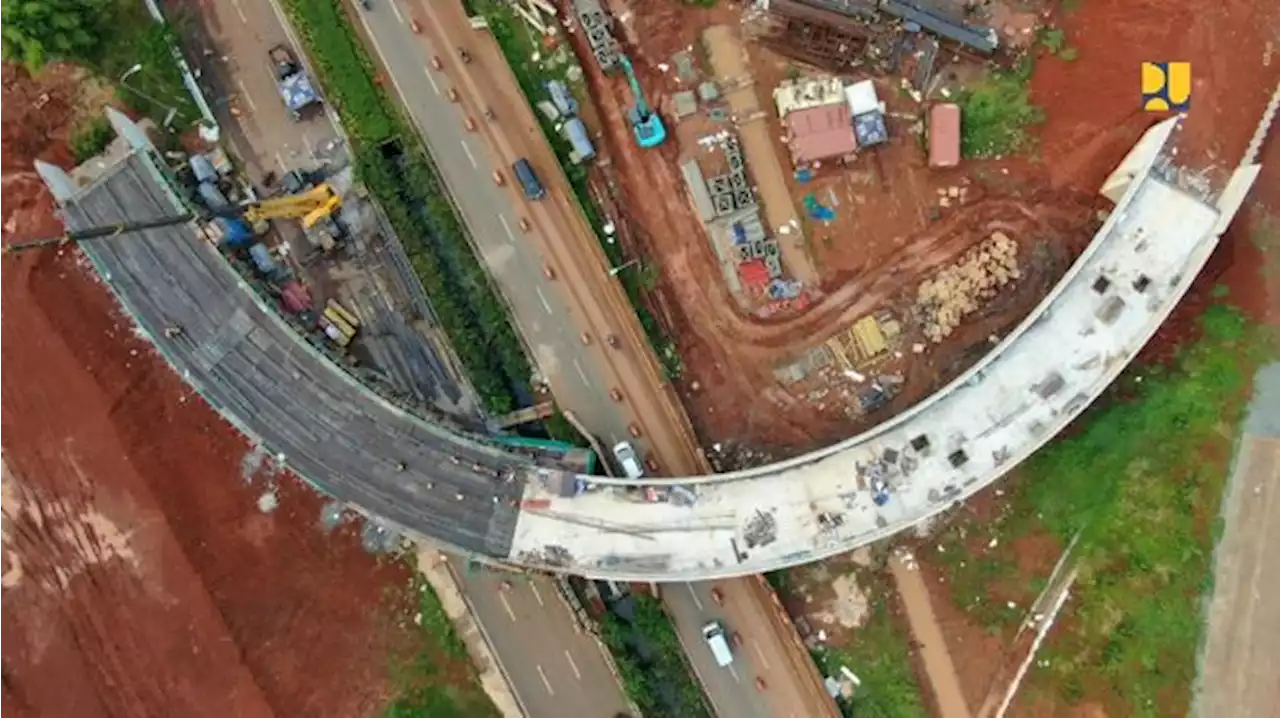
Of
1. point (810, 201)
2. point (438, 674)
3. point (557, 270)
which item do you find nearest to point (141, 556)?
point (438, 674)

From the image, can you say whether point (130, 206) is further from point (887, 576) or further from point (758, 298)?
point (887, 576)

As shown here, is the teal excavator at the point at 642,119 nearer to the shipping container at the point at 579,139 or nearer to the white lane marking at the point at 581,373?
the shipping container at the point at 579,139

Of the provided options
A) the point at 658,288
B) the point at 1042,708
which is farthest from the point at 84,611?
the point at 1042,708

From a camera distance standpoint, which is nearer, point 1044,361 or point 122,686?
point 1044,361

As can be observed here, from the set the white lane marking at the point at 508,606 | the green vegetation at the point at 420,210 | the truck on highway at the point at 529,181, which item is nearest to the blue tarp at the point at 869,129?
the truck on highway at the point at 529,181

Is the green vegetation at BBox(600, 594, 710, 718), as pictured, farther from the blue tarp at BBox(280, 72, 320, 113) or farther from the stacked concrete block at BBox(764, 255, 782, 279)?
the blue tarp at BBox(280, 72, 320, 113)
